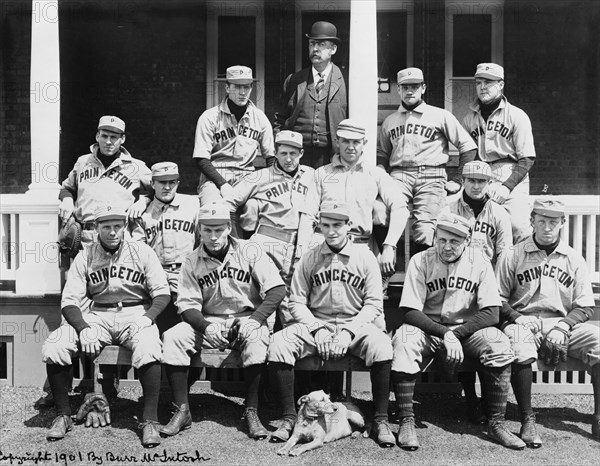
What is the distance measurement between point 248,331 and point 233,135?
2.06 metres

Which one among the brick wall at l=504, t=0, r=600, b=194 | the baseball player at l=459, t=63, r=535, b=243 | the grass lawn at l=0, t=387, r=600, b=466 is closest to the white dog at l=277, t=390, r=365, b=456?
the grass lawn at l=0, t=387, r=600, b=466

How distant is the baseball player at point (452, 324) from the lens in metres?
5.38

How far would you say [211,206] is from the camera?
222 inches

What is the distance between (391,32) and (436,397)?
16.6ft

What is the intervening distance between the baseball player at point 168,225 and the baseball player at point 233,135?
1.47 feet

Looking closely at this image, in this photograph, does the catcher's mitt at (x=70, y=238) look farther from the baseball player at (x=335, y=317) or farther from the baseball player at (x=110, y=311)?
the baseball player at (x=335, y=317)

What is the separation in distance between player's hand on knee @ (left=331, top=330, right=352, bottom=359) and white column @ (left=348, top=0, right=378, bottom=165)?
7.12 feet

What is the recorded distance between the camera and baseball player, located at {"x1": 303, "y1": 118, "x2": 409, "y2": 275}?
6156mm

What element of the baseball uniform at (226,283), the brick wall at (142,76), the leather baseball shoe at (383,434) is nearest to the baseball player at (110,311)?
the baseball uniform at (226,283)

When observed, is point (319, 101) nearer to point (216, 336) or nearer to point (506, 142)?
point (506, 142)

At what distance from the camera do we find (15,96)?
32.5 feet

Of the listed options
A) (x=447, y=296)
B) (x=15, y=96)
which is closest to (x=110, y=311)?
(x=447, y=296)

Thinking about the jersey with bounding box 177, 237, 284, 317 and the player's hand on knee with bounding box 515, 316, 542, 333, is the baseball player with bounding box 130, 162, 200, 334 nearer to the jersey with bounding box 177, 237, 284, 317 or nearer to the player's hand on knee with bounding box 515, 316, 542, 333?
the jersey with bounding box 177, 237, 284, 317

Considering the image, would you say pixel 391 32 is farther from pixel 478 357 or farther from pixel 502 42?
pixel 478 357
